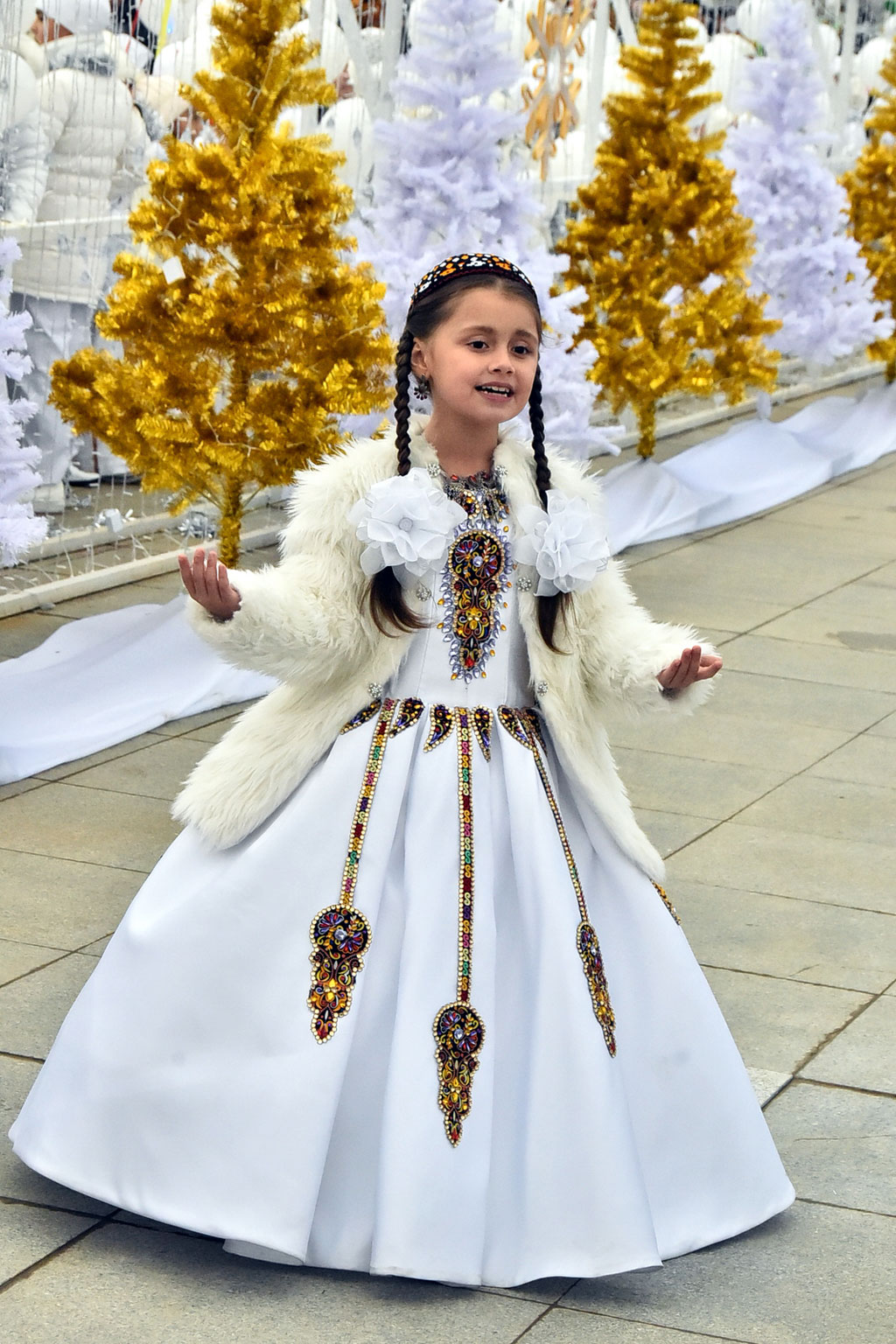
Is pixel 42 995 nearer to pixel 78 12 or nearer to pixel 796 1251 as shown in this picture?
pixel 796 1251

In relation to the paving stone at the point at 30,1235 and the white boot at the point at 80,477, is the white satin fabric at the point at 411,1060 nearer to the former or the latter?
the paving stone at the point at 30,1235

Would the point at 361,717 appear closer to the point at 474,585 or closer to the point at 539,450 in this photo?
the point at 474,585

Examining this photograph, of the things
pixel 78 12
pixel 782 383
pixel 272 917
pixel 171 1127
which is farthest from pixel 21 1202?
pixel 782 383

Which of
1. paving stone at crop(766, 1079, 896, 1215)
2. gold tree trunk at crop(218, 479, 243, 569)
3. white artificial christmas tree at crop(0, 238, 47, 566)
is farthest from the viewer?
gold tree trunk at crop(218, 479, 243, 569)

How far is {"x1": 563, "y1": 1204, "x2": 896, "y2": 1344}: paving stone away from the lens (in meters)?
2.95

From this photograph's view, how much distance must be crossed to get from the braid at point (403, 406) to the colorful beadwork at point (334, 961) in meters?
0.77

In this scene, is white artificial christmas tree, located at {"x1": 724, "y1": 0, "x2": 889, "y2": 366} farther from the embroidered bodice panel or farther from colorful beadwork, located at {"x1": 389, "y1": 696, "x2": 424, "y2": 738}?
colorful beadwork, located at {"x1": 389, "y1": 696, "x2": 424, "y2": 738}

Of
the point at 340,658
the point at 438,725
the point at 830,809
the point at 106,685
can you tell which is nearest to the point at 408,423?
the point at 340,658

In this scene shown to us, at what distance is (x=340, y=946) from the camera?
9.82ft

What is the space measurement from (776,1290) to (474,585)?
1.26m

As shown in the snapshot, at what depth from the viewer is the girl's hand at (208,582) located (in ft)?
9.71

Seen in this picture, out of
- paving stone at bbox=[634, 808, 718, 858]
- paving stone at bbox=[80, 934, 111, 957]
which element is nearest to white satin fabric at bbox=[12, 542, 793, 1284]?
paving stone at bbox=[80, 934, 111, 957]

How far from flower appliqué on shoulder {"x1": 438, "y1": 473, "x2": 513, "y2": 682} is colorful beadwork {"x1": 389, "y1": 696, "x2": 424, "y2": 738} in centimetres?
8

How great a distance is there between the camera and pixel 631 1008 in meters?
3.15
